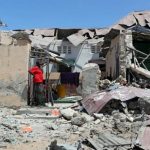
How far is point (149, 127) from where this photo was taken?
952 centimetres

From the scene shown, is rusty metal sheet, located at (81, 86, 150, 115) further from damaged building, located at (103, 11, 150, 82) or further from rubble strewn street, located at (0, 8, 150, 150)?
damaged building, located at (103, 11, 150, 82)

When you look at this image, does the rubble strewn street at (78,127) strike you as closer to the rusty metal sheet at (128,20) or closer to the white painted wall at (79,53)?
the rusty metal sheet at (128,20)

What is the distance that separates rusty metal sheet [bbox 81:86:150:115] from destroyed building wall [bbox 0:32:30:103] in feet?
8.44

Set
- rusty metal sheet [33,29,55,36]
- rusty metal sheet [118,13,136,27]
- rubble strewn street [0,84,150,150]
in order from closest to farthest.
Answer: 1. rubble strewn street [0,84,150,150]
2. rusty metal sheet [118,13,136,27]
3. rusty metal sheet [33,29,55,36]

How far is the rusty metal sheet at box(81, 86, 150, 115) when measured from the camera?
13008 millimetres

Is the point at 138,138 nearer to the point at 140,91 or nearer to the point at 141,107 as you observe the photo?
the point at 141,107

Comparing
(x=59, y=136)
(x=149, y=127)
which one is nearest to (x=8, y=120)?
(x=59, y=136)

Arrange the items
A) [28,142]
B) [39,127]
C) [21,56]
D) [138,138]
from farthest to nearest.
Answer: [21,56] < [39,127] < [28,142] < [138,138]

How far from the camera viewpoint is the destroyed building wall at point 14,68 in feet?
49.8

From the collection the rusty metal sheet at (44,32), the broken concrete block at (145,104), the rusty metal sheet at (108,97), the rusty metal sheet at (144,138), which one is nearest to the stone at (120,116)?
the broken concrete block at (145,104)

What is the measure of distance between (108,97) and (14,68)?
12.4 feet

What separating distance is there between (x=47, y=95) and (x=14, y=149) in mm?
8195

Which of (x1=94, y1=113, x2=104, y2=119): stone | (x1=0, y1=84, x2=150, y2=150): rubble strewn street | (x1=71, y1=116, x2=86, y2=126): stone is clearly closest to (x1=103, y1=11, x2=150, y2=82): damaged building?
(x1=0, y1=84, x2=150, y2=150): rubble strewn street

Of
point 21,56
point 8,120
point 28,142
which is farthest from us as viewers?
point 21,56
